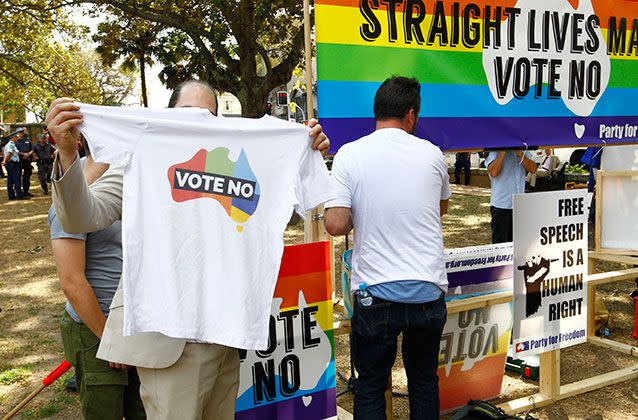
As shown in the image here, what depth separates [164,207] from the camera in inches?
77.5

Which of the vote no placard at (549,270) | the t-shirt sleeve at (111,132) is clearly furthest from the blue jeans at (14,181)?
the t-shirt sleeve at (111,132)

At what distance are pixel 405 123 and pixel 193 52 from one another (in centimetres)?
1696

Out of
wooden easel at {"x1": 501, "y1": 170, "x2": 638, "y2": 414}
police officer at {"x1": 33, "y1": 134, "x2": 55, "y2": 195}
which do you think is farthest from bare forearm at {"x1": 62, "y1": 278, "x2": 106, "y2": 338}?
police officer at {"x1": 33, "y1": 134, "x2": 55, "y2": 195}

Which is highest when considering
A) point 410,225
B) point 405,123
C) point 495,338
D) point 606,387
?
point 405,123

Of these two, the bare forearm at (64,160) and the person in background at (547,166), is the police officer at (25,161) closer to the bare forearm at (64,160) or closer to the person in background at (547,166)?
the person in background at (547,166)

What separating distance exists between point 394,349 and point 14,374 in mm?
3307

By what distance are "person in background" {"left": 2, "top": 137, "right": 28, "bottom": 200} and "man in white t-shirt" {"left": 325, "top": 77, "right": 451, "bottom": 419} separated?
14.7 metres

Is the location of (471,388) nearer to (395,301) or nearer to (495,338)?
(495,338)

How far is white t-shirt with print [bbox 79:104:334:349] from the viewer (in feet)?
6.31

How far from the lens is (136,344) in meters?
1.97

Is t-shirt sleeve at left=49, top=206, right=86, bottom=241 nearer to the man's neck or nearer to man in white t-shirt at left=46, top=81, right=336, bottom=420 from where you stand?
man in white t-shirt at left=46, top=81, right=336, bottom=420

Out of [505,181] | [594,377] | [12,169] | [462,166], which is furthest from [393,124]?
[462,166]

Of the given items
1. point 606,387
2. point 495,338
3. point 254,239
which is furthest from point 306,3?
point 606,387

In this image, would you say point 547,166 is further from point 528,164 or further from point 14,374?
point 14,374
